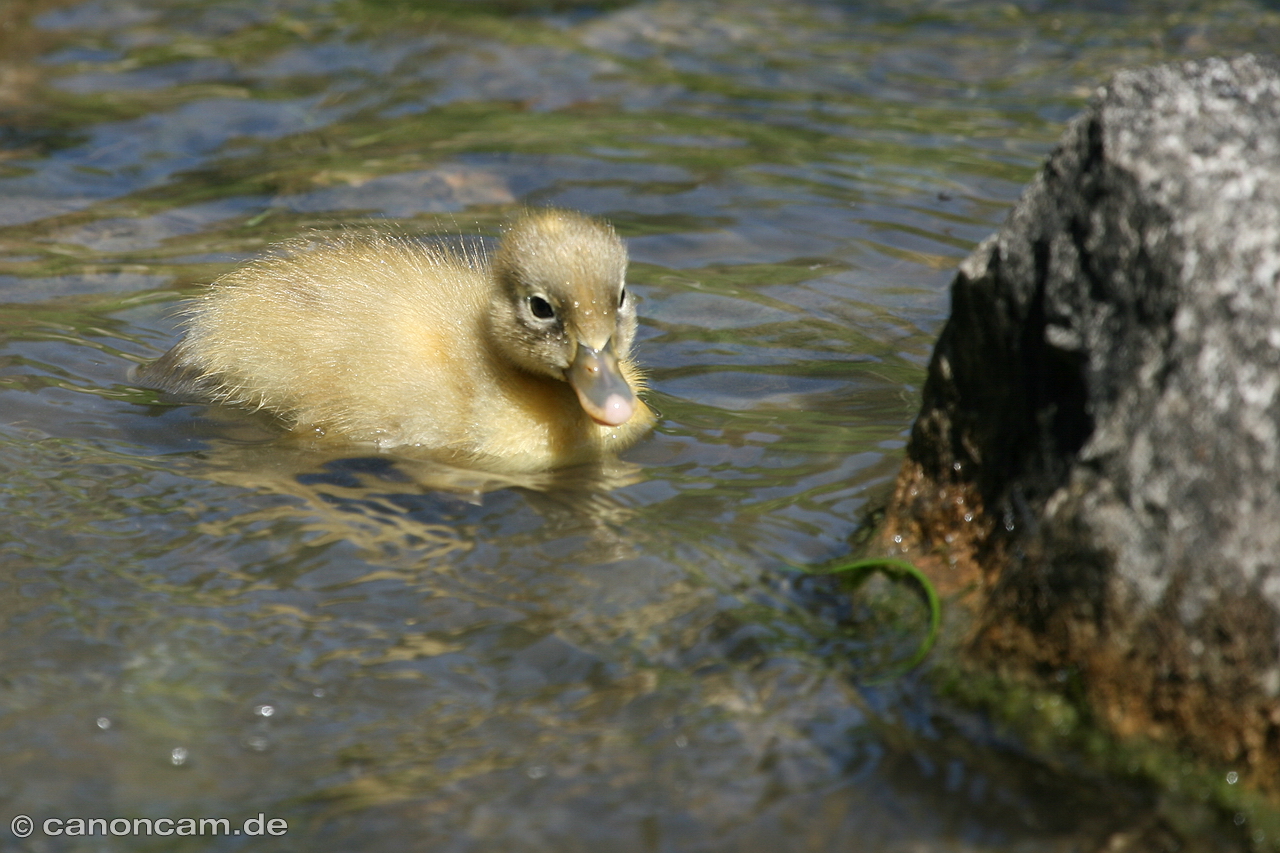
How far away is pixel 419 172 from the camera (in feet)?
24.6

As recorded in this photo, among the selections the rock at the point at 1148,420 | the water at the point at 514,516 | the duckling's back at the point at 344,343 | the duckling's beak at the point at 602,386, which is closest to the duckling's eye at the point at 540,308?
the duckling's beak at the point at 602,386

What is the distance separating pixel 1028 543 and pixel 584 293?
185 centimetres

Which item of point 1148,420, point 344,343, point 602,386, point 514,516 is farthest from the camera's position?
point 344,343

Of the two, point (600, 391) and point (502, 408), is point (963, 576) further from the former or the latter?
point (502, 408)

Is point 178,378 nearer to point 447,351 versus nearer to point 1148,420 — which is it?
point 447,351

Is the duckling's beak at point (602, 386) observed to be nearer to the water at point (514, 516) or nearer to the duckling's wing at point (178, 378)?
the water at point (514, 516)

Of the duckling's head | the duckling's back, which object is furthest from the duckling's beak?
the duckling's back

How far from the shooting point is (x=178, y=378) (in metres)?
5.12

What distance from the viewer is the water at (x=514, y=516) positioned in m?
3.08

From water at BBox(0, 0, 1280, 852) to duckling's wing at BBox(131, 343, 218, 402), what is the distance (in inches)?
3.1

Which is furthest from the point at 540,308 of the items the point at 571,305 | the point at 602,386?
the point at 602,386

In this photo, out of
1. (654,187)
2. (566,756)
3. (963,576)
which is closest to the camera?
(566,756)

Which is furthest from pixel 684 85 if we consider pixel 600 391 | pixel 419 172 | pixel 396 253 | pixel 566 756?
pixel 566 756

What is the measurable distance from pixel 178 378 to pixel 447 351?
103cm
